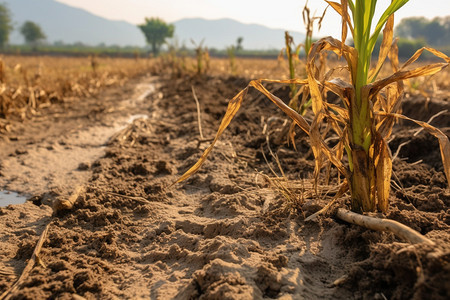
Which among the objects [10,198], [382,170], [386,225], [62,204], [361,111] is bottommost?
[10,198]

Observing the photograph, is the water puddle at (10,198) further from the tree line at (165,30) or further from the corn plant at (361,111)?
the tree line at (165,30)

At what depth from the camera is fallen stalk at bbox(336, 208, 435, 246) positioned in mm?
1283

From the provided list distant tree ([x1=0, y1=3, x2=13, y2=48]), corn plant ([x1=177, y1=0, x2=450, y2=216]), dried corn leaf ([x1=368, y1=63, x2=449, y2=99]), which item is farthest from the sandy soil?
distant tree ([x1=0, y1=3, x2=13, y2=48])

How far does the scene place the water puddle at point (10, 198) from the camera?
8.50 ft

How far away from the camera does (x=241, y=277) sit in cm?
143

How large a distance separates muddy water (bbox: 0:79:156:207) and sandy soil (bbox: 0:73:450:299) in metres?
0.02

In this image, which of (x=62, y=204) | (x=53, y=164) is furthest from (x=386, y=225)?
(x=53, y=164)

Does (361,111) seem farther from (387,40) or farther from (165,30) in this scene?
(165,30)

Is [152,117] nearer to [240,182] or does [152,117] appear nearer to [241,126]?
[241,126]

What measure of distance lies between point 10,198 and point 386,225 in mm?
2656

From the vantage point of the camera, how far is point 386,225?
1.44 meters

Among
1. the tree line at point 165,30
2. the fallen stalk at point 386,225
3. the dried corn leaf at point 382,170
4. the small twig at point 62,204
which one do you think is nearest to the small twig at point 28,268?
the small twig at point 62,204

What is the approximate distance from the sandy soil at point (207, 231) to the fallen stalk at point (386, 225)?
4 cm

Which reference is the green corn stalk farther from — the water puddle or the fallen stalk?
the water puddle
